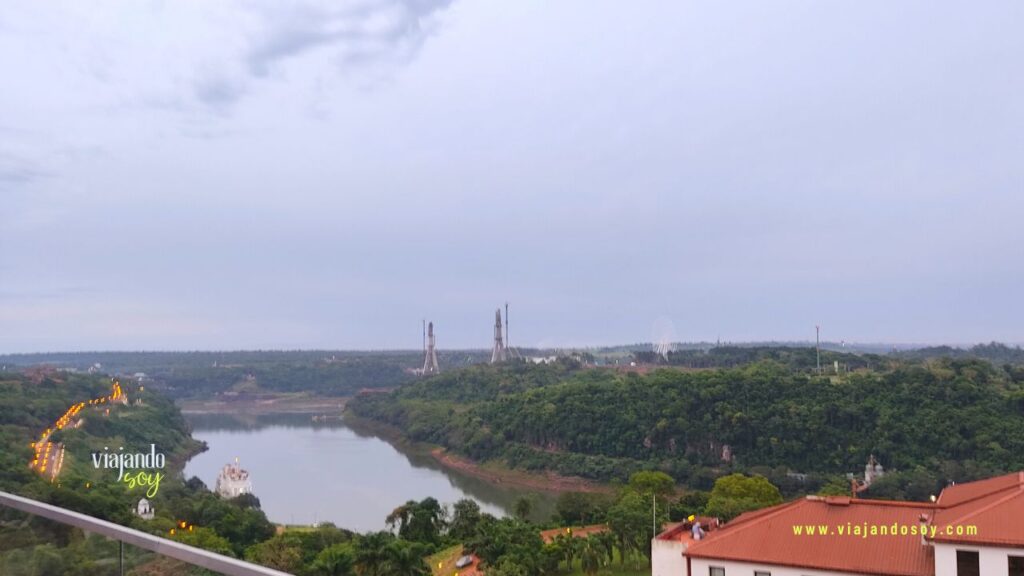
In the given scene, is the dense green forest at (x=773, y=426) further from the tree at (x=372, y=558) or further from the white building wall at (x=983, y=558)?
the tree at (x=372, y=558)

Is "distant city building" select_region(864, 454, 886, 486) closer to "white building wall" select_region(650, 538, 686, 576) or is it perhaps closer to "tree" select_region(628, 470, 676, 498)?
"tree" select_region(628, 470, 676, 498)

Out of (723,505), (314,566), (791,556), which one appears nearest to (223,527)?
(314,566)

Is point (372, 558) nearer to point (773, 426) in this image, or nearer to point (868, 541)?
point (868, 541)

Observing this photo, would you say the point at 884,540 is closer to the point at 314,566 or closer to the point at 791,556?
the point at 791,556

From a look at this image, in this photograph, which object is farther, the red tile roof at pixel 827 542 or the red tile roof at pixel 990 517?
the red tile roof at pixel 827 542

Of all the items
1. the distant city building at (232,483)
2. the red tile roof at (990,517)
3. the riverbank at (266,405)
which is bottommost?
the riverbank at (266,405)

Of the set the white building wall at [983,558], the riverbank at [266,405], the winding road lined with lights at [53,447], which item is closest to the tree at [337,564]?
the white building wall at [983,558]

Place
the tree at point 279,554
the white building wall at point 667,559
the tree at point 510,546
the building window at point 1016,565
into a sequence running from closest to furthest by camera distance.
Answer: the building window at point 1016,565 → the white building wall at point 667,559 → the tree at point 510,546 → the tree at point 279,554
